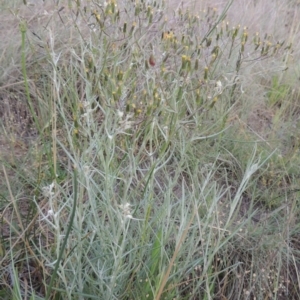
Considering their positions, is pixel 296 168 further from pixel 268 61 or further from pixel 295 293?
pixel 268 61

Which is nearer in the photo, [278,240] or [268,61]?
[278,240]

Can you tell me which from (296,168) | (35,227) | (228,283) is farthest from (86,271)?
(296,168)

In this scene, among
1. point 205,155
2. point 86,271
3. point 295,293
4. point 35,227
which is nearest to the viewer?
point 86,271

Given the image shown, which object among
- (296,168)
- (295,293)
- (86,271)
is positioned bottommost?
(295,293)

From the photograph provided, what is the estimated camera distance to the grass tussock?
52.3 inches

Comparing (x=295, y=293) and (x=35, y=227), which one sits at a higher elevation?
(x=35, y=227)

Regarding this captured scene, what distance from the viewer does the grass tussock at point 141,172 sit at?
1.33 meters

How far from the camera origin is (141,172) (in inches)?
61.3

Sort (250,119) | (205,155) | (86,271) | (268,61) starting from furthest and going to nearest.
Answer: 1. (268,61)
2. (250,119)
3. (205,155)
4. (86,271)

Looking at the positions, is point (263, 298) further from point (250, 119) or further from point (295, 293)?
point (250, 119)

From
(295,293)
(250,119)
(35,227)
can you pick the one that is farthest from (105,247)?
(250,119)

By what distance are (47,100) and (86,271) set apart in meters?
0.96

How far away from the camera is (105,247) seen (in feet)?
4.47

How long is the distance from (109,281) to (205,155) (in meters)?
0.80
